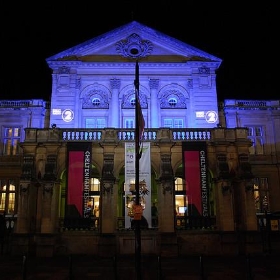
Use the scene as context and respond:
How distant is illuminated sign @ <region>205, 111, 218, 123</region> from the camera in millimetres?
34312

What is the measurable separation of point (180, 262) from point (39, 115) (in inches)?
885

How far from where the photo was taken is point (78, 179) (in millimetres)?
25750

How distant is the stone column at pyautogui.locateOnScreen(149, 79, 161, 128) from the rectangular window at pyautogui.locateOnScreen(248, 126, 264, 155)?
10.4 meters

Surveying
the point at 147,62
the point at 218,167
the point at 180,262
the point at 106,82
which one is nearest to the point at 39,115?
the point at 106,82

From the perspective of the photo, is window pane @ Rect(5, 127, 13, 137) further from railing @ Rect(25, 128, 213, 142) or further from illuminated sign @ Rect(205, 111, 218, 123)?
illuminated sign @ Rect(205, 111, 218, 123)

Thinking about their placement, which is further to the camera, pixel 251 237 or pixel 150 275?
pixel 251 237

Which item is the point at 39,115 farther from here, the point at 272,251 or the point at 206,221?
the point at 272,251

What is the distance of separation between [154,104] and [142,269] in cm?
1961

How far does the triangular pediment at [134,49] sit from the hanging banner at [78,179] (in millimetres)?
12943

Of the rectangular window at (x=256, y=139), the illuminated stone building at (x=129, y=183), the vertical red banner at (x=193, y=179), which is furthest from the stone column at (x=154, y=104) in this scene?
the rectangular window at (x=256, y=139)

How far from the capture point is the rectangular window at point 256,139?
36812mm

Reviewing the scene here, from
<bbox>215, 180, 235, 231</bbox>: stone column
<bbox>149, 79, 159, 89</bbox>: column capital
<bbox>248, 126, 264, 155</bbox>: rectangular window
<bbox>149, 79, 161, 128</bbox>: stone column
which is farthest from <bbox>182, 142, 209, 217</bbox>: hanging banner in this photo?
<bbox>248, 126, 264, 155</bbox>: rectangular window

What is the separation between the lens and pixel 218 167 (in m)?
27.0

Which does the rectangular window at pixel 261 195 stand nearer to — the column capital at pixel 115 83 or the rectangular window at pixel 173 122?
the rectangular window at pixel 173 122
